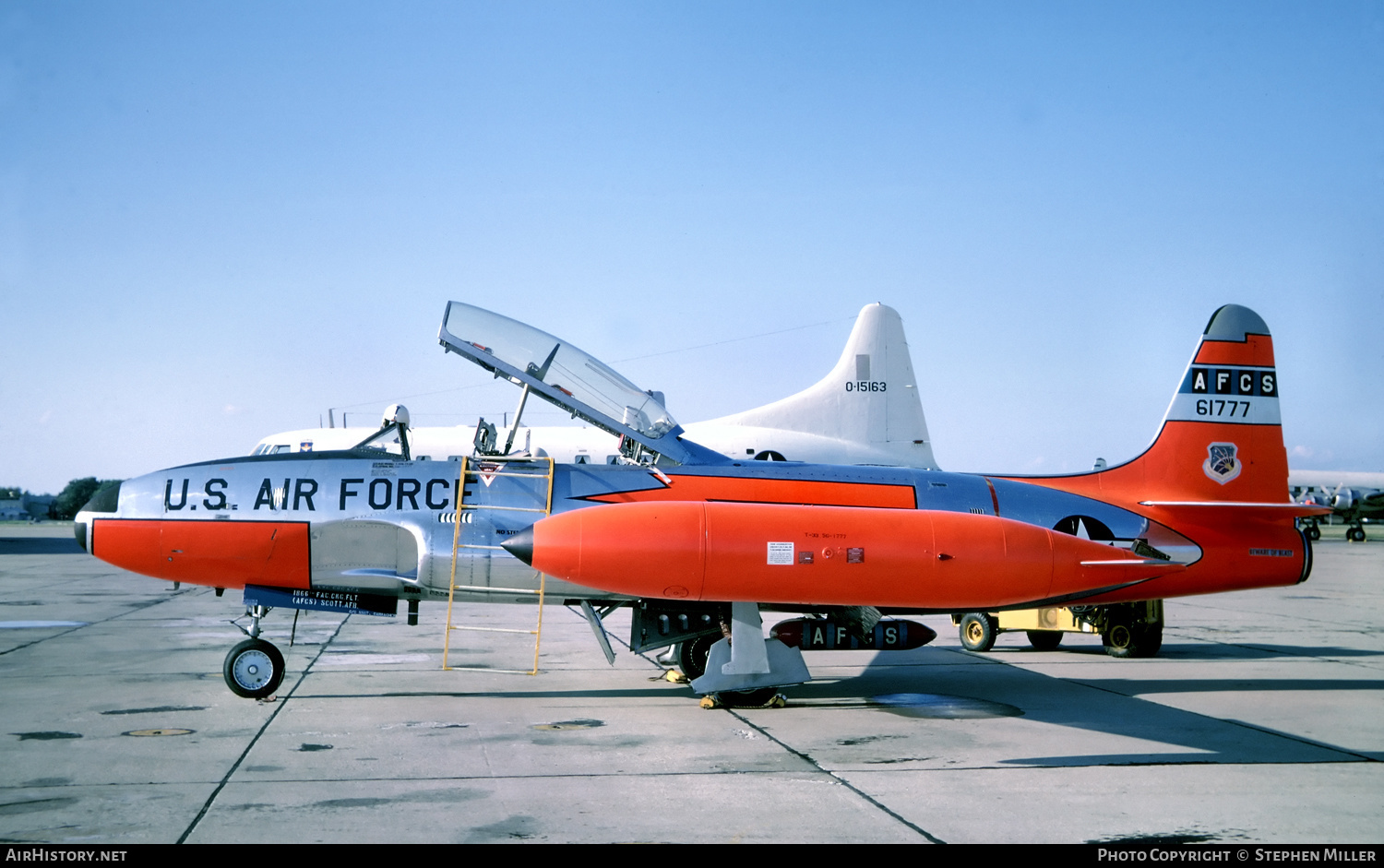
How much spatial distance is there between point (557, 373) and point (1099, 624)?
9287mm

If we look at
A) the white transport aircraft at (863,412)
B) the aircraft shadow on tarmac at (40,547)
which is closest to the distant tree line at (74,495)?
the aircraft shadow on tarmac at (40,547)

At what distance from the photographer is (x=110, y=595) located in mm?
23594

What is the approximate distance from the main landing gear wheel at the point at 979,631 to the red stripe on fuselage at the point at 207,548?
32.4 feet

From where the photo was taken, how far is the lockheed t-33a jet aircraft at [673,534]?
9.80 m

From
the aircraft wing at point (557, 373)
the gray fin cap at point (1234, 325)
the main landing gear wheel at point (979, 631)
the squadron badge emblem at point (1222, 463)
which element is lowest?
the main landing gear wheel at point (979, 631)

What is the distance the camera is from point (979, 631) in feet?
53.8

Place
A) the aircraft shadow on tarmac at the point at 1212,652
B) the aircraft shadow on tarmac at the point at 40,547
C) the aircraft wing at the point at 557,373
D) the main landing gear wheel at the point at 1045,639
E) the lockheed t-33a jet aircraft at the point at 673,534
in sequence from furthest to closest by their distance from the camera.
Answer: the aircraft shadow on tarmac at the point at 40,547
the main landing gear wheel at the point at 1045,639
the aircraft shadow on tarmac at the point at 1212,652
the aircraft wing at the point at 557,373
the lockheed t-33a jet aircraft at the point at 673,534

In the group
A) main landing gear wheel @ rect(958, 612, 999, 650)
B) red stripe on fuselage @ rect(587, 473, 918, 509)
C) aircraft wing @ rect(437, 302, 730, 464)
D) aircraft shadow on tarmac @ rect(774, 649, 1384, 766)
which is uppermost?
aircraft wing @ rect(437, 302, 730, 464)

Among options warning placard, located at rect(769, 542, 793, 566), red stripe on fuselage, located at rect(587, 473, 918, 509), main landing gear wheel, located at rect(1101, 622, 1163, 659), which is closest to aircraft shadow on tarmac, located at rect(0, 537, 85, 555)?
red stripe on fuselage, located at rect(587, 473, 918, 509)

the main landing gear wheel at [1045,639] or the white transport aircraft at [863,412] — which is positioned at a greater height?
the white transport aircraft at [863,412]

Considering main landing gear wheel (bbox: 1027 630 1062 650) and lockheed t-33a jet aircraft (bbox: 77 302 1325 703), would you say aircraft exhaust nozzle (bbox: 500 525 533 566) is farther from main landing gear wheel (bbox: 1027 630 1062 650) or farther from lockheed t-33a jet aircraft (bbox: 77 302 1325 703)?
main landing gear wheel (bbox: 1027 630 1062 650)

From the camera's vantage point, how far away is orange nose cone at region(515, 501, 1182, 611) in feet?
31.4

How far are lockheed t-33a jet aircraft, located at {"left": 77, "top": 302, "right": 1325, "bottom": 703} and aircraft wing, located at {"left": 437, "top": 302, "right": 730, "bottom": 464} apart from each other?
2 centimetres

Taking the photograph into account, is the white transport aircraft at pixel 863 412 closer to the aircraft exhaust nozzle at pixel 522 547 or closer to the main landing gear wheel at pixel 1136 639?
the main landing gear wheel at pixel 1136 639
